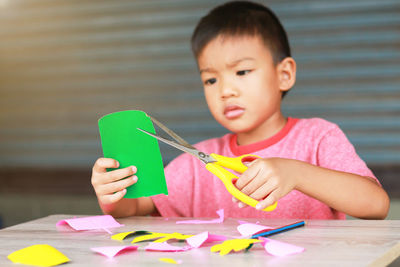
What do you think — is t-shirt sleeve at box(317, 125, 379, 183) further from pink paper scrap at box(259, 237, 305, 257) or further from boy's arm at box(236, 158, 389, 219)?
pink paper scrap at box(259, 237, 305, 257)

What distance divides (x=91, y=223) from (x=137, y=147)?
0.56 ft

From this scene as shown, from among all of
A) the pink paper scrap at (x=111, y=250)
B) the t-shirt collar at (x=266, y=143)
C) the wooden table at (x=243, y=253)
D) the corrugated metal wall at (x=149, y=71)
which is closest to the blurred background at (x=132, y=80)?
the corrugated metal wall at (x=149, y=71)

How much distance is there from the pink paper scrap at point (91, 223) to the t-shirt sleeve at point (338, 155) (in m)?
0.53

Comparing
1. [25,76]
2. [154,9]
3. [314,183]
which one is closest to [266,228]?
[314,183]

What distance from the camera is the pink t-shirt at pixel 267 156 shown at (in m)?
1.38

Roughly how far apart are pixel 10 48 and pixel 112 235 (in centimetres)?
244

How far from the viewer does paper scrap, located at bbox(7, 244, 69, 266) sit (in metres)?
0.78

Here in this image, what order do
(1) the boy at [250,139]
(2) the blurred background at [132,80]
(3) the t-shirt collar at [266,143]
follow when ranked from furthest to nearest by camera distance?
(2) the blurred background at [132,80]
(3) the t-shirt collar at [266,143]
(1) the boy at [250,139]

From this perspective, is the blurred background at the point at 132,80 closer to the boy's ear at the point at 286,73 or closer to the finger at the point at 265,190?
the boy's ear at the point at 286,73

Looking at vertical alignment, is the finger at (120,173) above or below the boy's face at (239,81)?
below

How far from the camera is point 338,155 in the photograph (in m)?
1.33

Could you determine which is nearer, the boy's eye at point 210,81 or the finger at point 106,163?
the finger at point 106,163

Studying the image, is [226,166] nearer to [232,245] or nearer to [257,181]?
[257,181]

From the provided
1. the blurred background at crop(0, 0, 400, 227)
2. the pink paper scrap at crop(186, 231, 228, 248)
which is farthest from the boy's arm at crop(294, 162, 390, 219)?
the blurred background at crop(0, 0, 400, 227)
